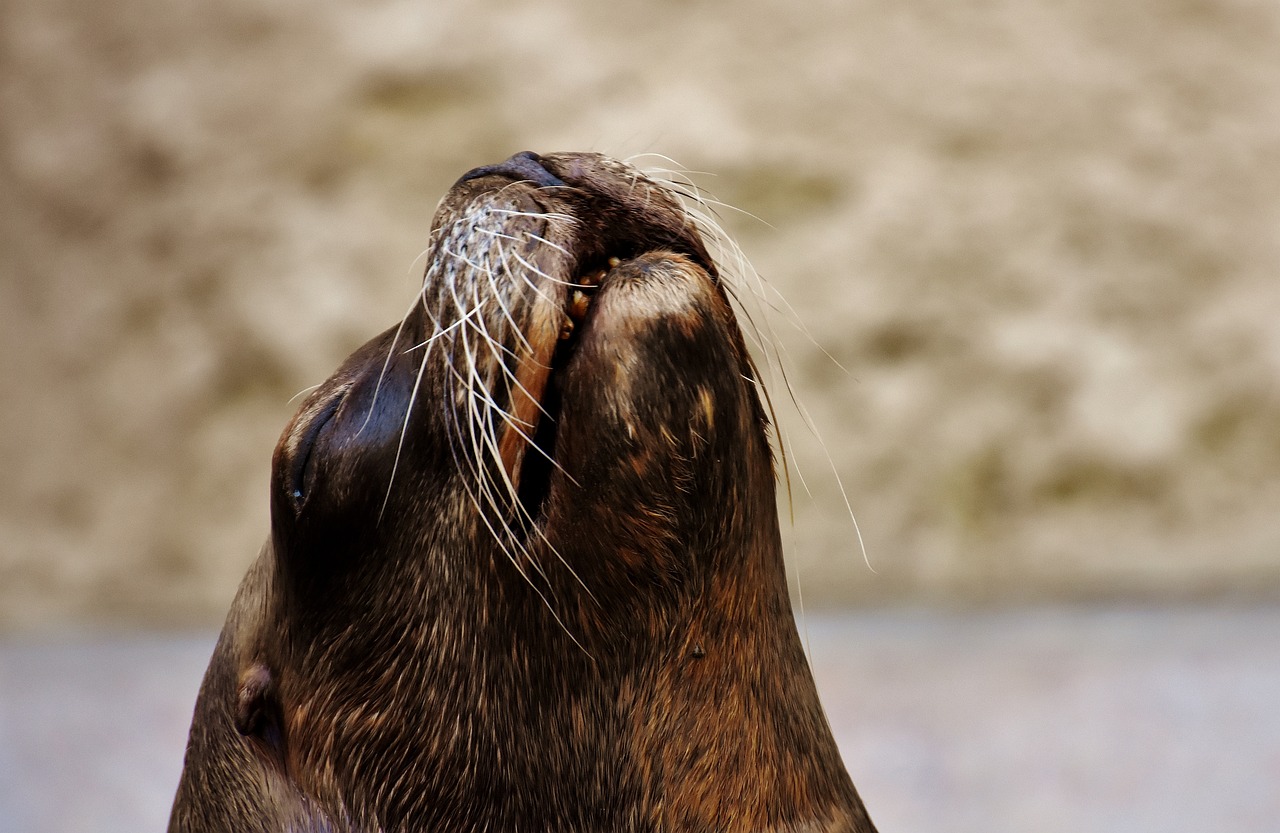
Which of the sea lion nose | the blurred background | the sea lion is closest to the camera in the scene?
the sea lion

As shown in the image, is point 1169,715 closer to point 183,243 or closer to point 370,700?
point 370,700

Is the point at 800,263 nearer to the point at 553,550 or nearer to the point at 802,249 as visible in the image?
the point at 802,249

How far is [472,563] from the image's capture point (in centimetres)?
98

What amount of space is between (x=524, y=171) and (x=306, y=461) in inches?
11.8

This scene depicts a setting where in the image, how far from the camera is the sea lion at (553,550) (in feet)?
3.08

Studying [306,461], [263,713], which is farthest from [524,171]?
[263,713]

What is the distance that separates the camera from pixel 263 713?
3.76ft

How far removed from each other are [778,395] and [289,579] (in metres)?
2.03

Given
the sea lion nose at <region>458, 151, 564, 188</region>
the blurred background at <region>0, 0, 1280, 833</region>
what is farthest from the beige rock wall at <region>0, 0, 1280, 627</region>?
the sea lion nose at <region>458, 151, 564, 188</region>

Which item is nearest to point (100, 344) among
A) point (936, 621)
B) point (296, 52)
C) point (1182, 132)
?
point (296, 52)

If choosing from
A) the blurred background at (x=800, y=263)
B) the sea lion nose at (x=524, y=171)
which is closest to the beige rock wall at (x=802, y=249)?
the blurred background at (x=800, y=263)

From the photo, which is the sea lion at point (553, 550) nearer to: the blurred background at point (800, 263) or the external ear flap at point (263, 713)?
the external ear flap at point (263, 713)

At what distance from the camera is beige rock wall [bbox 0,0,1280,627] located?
304 centimetres

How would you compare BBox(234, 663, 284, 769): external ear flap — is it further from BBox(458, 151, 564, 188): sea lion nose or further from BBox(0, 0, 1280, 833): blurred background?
BBox(0, 0, 1280, 833): blurred background
